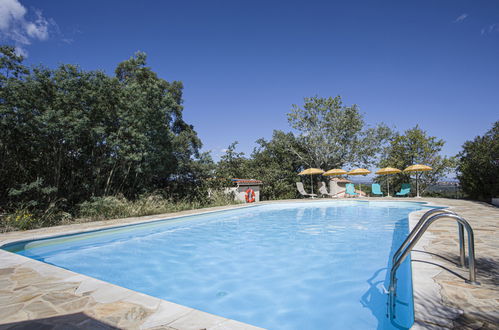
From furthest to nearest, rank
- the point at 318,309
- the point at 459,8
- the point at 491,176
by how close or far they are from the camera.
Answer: the point at 491,176 → the point at 459,8 → the point at 318,309

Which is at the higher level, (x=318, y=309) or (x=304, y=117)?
(x=304, y=117)

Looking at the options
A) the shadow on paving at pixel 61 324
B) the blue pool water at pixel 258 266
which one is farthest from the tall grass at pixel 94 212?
the shadow on paving at pixel 61 324

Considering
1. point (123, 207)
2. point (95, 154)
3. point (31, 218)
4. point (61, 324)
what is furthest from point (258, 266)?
point (95, 154)

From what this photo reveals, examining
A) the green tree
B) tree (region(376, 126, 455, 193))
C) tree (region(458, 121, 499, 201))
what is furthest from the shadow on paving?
tree (region(376, 126, 455, 193))

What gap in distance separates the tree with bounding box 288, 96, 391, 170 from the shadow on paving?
17.4 m

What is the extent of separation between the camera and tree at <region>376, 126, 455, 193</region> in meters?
16.4

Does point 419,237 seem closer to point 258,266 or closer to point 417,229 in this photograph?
point 417,229

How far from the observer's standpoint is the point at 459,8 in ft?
35.4

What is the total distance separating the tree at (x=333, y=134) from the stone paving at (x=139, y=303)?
601 inches

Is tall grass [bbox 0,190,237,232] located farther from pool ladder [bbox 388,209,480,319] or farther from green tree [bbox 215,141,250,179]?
pool ladder [bbox 388,209,480,319]

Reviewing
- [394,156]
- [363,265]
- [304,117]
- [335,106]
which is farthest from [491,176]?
[363,265]

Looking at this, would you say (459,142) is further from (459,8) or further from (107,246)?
(107,246)

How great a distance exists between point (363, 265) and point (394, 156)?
52.0 feet

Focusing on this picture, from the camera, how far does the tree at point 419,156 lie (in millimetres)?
16422
